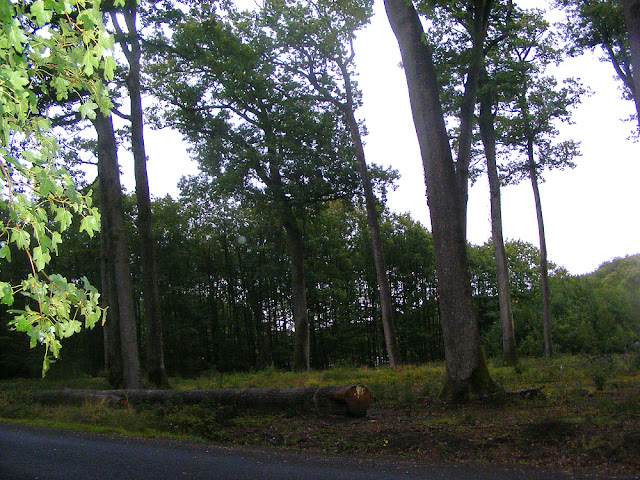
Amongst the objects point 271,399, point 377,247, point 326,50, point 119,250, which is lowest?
point 271,399

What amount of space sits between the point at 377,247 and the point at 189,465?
1775 centimetres

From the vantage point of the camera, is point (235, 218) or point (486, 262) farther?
point (486, 262)

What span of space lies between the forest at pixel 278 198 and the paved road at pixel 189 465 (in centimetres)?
209

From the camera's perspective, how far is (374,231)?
23.5 metres

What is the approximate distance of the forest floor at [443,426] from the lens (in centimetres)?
606

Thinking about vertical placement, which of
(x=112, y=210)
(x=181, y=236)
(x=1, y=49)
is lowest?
(x=1, y=49)

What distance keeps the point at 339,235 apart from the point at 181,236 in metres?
14.0

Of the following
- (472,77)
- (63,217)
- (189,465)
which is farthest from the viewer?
(472,77)

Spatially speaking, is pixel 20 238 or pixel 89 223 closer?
pixel 20 238

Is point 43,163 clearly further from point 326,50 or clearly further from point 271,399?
point 326,50

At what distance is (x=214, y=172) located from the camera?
2608cm

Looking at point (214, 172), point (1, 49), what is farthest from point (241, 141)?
point (1, 49)

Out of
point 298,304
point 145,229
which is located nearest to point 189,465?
point 145,229

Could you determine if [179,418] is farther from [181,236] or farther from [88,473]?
[181,236]
